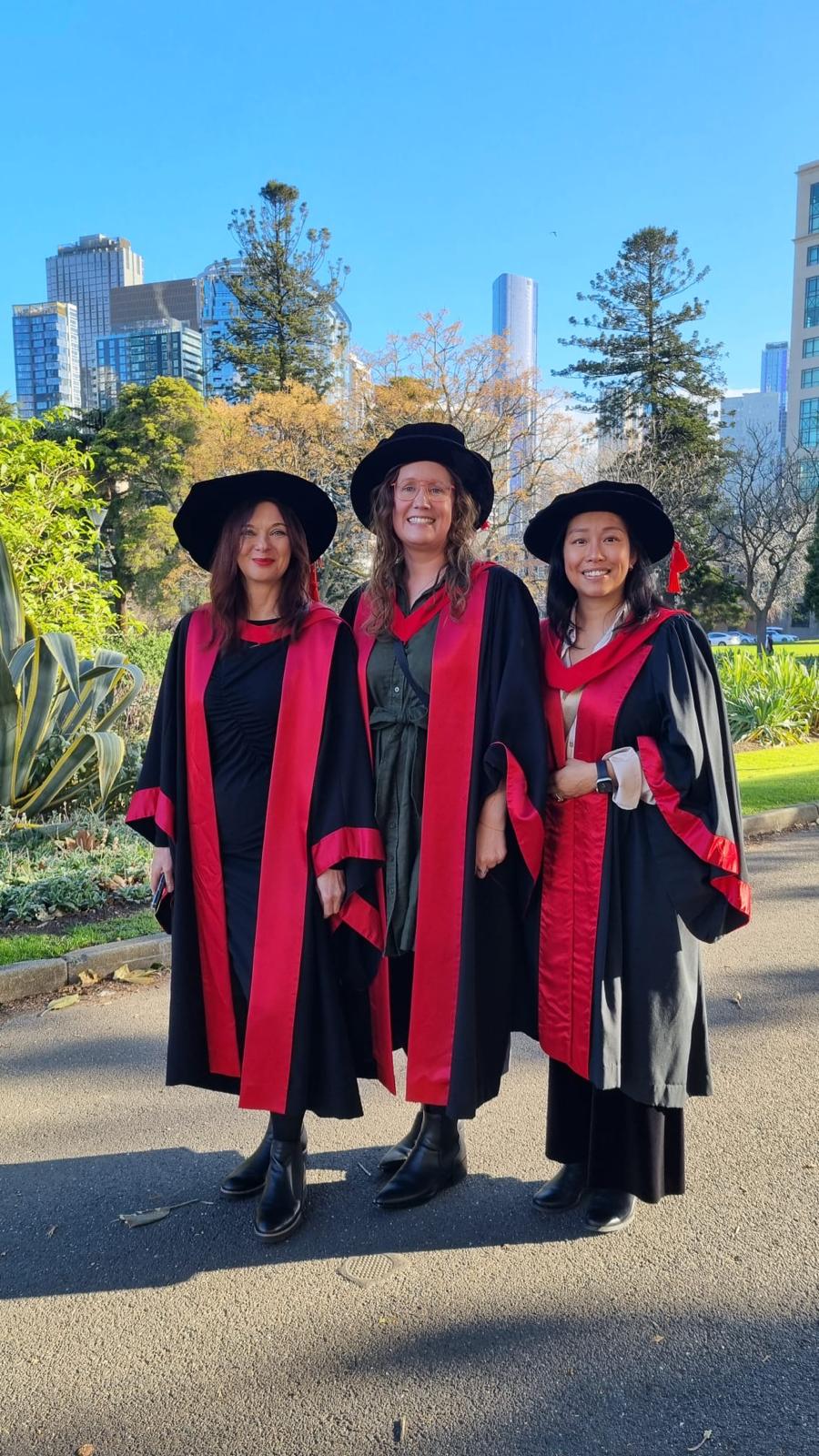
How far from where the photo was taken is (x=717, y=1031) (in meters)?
4.18

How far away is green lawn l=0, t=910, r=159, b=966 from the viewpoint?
4.74 metres

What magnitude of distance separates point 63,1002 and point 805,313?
8560 cm

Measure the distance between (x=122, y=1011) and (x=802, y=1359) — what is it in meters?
3.09

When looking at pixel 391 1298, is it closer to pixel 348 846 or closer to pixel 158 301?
pixel 348 846

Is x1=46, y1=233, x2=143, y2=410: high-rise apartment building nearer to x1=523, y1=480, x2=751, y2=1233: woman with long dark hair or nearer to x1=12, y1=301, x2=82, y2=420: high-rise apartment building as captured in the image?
x1=12, y1=301, x2=82, y2=420: high-rise apartment building

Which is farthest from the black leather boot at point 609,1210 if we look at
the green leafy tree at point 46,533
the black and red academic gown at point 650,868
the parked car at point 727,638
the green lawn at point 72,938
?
the parked car at point 727,638

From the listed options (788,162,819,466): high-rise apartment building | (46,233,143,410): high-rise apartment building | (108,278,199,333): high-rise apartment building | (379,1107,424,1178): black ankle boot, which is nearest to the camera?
(379,1107,424,1178): black ankle boot

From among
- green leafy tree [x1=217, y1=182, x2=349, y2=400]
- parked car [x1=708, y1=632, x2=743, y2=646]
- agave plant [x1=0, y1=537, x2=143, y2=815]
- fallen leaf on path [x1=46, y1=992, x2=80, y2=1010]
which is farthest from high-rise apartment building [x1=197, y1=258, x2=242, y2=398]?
fallen leaf on path [x1=46, y1=992, x2=80, y2=1010]

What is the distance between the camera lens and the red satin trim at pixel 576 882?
276cm

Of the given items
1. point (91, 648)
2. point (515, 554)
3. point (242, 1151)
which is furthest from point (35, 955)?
point (515, 554)

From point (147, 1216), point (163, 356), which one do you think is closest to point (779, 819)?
point (147, 1216)

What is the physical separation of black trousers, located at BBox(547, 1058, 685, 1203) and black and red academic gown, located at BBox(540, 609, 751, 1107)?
0.10 meters

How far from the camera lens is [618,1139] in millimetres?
2820

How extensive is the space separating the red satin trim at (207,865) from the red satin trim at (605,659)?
1006 millimetres
